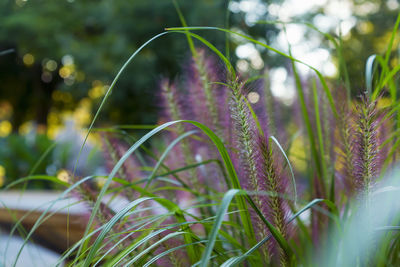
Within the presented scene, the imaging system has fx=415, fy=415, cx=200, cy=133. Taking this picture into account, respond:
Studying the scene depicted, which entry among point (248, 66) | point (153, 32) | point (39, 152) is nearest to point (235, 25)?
point (153, 32)

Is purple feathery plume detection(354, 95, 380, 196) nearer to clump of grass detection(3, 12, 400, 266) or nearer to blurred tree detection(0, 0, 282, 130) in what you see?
clump of grass detection(3, 12, 400, 266)

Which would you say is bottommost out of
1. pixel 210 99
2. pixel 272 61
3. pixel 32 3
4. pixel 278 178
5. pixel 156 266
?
pixel 156 266

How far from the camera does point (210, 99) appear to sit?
943 mm

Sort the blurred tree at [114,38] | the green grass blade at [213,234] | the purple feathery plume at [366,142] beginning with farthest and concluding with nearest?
1. the blurred tree at [114,38]
2. the purple feathery plume at [366,142]
3. the green grass blade at [213,234]

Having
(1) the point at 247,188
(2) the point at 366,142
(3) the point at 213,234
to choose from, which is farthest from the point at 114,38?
(3) the point at 213,234

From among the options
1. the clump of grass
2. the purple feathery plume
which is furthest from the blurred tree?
the purple feathery plume

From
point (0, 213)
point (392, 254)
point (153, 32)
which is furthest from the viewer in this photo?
point (153, 32)

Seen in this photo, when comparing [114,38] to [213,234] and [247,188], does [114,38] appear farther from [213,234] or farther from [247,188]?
[213,234]

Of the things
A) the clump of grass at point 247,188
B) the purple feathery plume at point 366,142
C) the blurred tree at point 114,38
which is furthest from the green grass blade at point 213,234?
A: the blurred tree at point 114,38

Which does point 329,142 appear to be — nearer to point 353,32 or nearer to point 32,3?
point 32,3

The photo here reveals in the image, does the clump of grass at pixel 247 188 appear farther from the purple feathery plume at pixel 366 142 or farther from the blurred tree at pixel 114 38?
the blurred tree at pixel 114 38

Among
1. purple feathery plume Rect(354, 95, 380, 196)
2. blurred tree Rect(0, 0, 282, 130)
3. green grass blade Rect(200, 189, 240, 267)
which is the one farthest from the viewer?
blurred tree Rect(0, 0, 282, 130)

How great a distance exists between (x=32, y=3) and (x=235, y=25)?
3849 millimetres

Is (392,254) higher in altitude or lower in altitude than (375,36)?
lower
